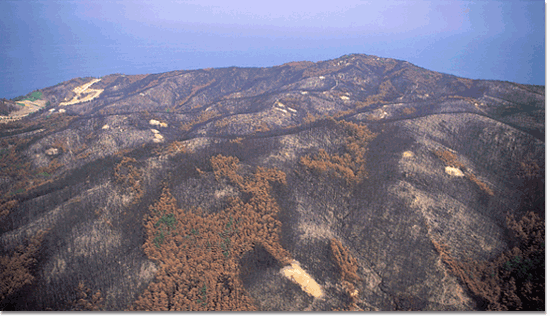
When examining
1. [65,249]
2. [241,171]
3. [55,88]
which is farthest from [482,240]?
[55,88]

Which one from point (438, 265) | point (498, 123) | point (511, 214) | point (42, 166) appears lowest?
point (42, 166)

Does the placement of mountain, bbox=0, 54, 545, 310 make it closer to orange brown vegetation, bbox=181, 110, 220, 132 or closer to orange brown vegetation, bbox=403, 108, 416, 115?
orange brown vegetation, bbox=403, 108, 416, 115

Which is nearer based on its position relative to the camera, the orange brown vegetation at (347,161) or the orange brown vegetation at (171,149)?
the orange brown vegetation at (347,161)

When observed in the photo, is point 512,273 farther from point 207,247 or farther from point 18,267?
point 18,267

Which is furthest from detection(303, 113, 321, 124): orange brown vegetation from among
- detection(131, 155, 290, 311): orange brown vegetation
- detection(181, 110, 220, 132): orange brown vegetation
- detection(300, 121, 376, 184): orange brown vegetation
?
detection(131, 155, 290, 311): orange brown vegetation

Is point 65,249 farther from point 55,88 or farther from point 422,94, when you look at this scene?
point 55,88

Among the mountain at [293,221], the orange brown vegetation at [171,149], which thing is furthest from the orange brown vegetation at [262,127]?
the orange brown vegetation at [171,149]

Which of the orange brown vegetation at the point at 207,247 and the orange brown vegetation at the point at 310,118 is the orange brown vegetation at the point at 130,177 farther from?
the orange brown vegetation at the point at 310,118
